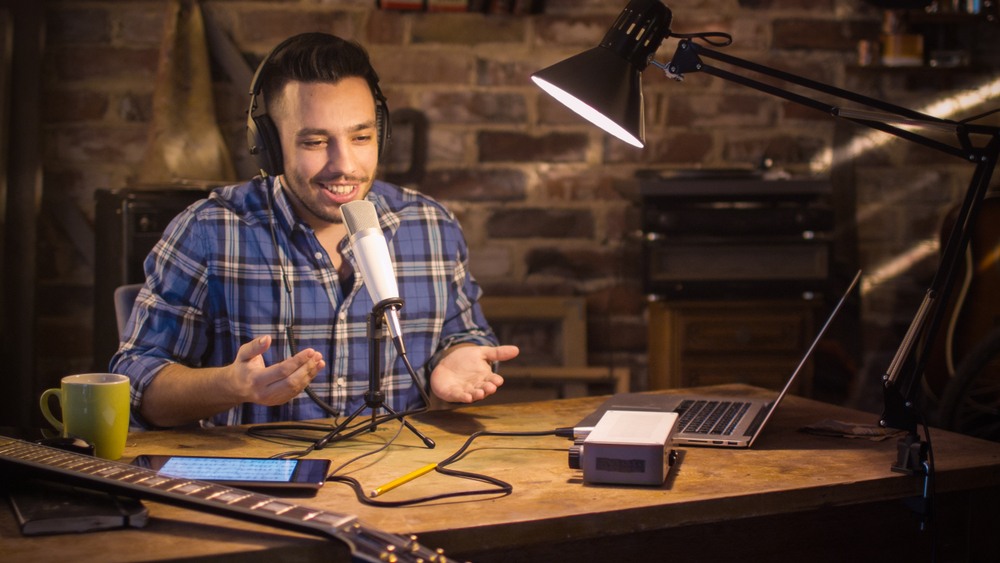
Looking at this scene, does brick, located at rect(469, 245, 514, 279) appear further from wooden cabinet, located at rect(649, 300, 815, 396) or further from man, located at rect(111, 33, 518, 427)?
man, located at rect(111, 33, 518, 427)

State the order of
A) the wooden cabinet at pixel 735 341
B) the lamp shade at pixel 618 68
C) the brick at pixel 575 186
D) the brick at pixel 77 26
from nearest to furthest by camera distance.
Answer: the lamp shade at pixel 618 68 < the wooden cabinet at pixel 735 341 < the brick at pixel 77 26 < the brick at pixel 575 186

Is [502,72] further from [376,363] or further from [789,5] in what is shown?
[376,363]

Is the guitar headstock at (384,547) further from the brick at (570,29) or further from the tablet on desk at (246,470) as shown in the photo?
the brick at (570,29)

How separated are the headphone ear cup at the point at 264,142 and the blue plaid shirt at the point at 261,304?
8 cm

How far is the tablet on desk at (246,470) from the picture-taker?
1.12 metres

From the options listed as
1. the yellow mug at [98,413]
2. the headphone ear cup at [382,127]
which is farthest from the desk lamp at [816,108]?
the yellow mug at [98,413]

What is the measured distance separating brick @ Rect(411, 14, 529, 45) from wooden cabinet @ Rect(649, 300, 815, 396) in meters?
0.92

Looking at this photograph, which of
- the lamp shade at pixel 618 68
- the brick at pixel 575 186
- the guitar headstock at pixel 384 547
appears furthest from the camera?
the brick at pixel 575 186

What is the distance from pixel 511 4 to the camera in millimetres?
3055

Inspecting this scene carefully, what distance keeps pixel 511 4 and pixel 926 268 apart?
4.94 feet

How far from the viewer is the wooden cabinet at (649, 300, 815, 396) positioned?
279 cm

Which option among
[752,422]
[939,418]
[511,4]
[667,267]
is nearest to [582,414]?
[752,422]

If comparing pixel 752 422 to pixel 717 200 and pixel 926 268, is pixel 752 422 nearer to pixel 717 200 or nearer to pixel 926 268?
pixel 717 200

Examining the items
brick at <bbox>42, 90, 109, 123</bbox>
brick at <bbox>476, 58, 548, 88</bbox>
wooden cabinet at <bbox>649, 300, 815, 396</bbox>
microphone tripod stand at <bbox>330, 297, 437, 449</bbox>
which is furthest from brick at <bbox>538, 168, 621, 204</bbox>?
microphone tripod stand at <bbox>330, 297, 437, 449</bbox>
